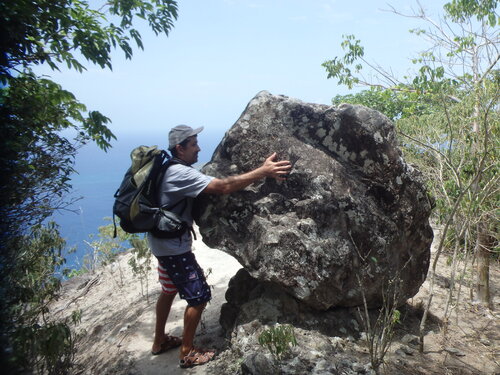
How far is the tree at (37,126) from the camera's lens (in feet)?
12.0

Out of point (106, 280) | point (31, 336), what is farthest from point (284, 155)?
point (106, 280)

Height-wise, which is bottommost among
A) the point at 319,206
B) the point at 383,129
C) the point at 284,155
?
the point at 319,206

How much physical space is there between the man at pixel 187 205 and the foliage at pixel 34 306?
1093mm

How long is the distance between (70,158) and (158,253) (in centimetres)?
189

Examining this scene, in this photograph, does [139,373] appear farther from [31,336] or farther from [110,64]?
[110,64]

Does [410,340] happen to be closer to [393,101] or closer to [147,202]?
[147,202]

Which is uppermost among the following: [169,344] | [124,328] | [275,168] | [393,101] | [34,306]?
[393,101]

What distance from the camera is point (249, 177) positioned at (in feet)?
12.9

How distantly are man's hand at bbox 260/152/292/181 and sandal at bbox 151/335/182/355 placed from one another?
7.40ft

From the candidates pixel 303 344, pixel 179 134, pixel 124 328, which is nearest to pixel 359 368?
pixel 303 344

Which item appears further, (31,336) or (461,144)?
(461,144)

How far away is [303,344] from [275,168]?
179 cm

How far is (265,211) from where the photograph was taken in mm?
4211

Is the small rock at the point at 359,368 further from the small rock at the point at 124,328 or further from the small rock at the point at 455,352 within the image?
the small rock at the point at 124,328
